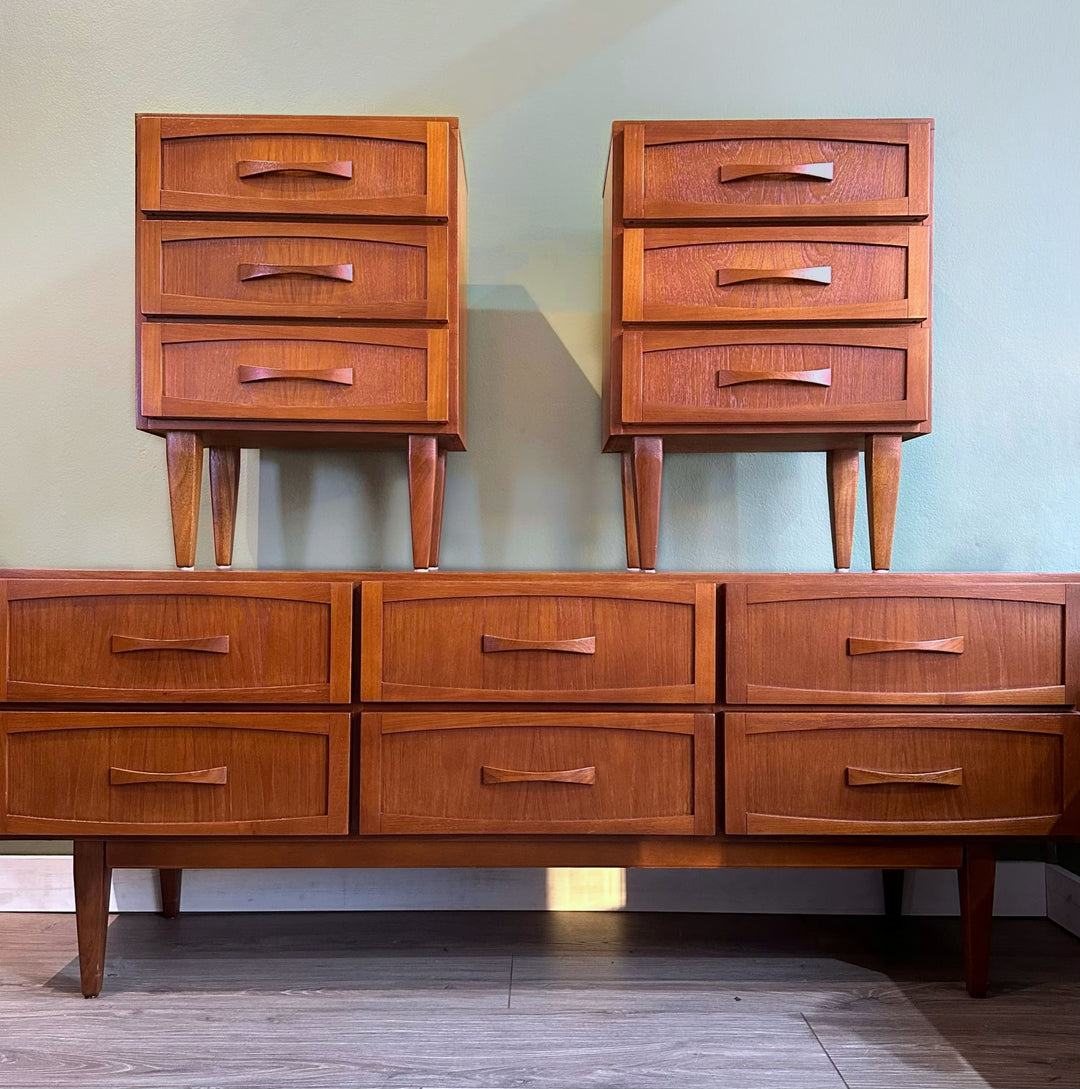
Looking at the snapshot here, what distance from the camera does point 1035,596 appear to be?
4.16 feet

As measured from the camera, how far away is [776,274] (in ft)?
4.50

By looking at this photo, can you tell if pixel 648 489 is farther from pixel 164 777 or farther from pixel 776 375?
pixel 164 777

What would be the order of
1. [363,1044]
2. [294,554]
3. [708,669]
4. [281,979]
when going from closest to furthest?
[363,1044] → [708,669] → [281,979] → [294,554]

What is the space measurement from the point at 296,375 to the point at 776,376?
0.76 meters

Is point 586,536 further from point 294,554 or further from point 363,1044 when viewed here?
point 363,1044

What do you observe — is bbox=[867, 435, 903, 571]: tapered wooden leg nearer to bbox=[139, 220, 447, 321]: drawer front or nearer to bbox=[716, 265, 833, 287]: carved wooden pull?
bbox=[716, 265, 833, 287]: carved wooden pull

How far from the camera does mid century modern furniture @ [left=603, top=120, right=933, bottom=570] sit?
1368mm

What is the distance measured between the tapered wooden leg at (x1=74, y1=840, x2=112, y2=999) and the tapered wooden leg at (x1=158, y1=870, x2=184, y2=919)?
12.7 inches

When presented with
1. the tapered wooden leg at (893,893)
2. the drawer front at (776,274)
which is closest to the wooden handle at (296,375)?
the drawer front at (776,274)

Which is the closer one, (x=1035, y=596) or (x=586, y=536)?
(x=1035, y=596)

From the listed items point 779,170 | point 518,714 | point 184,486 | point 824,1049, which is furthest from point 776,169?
point 824,1049

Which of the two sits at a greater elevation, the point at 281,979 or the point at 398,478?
the point at 398,478

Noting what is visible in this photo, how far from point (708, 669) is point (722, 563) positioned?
20.0 inches

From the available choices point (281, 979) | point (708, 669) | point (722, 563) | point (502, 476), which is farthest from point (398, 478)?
point (281, 979)
